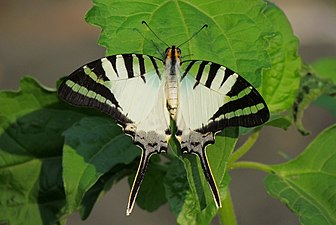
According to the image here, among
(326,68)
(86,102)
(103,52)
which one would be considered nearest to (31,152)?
(86,102)

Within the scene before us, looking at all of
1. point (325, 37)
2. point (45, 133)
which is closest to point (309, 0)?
point (325, 37)

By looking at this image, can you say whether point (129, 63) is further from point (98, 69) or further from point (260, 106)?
point (260, 106)

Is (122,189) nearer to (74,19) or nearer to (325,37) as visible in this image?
(325,37)

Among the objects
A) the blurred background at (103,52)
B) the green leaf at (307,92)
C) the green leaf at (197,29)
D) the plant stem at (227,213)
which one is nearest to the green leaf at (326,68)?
the green leaf at (307,92)

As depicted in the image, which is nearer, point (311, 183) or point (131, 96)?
point (131, 96)

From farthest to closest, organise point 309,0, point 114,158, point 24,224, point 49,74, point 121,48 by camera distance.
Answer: point 309,0 → point 49,74 → point 24,224 → point 114,158 → point 121,48

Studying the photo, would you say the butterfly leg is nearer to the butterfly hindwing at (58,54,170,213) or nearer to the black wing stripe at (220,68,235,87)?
the butterfly hindwing at (58,54,170,213)
